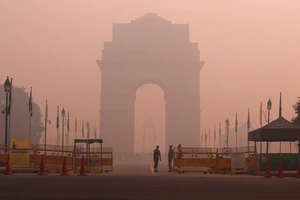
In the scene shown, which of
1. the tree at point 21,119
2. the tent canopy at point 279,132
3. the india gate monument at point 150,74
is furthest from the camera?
the india gate monument at point 150,74

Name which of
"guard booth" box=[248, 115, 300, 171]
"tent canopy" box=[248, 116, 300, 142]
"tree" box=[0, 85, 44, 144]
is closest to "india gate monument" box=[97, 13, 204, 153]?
"tree" box=[0, 85, 44, 144]

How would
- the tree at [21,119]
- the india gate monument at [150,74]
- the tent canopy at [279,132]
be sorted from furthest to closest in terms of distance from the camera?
the india gate monument at [150,74]
the tree at [21,119]
the tent canopy at [279,132]

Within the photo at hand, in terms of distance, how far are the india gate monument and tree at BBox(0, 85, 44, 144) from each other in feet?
39.3

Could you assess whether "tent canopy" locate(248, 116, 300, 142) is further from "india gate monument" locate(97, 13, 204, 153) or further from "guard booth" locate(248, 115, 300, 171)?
"india gate monument" locate(97, 13, 204, 153)

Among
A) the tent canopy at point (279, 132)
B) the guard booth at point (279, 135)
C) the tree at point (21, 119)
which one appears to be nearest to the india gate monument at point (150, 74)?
the tree at point (21, 119)

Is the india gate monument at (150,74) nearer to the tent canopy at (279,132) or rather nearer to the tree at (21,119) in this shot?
the tree at (21,119)

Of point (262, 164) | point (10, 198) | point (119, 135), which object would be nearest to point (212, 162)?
point (262, 164)

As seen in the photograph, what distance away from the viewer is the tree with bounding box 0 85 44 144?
12181 centimetres

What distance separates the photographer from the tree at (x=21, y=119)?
121812mm

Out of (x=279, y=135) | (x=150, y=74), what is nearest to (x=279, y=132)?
(x=279, y=135)

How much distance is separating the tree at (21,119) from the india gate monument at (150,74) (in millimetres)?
11968

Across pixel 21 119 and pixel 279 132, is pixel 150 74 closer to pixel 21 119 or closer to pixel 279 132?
pixel 21 119

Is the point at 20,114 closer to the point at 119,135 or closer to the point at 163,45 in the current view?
the point at 119,135

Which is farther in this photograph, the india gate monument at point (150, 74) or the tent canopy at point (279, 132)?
the india gate monument at point (150, 74)
